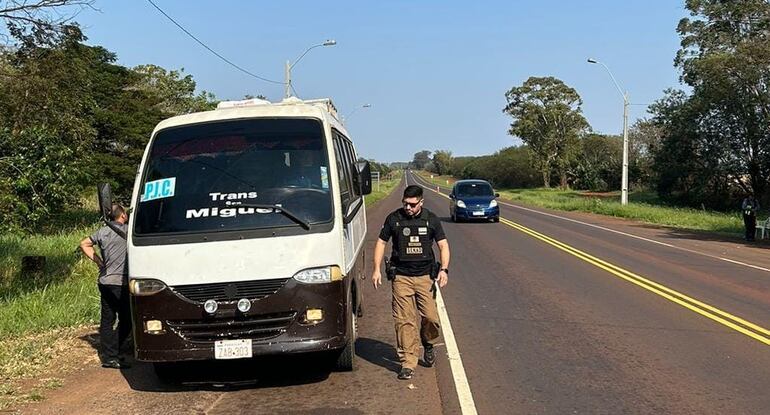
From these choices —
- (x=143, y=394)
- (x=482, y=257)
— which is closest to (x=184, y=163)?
(x=143, y=394)

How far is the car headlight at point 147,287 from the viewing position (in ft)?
18.0

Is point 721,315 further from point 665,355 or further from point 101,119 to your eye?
point 101,119

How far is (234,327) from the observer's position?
17.9 ft

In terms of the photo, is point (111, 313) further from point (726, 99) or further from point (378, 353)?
point (726, 99)

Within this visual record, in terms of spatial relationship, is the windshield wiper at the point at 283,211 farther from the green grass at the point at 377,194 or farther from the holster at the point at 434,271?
the green grass at the point at 377,194

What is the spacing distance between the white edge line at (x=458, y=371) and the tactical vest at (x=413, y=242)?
109 centimetres

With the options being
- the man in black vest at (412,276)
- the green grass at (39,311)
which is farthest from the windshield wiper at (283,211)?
the green grass at (39,311)

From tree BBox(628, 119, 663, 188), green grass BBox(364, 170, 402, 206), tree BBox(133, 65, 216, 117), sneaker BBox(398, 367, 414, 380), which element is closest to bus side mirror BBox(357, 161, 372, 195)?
sneaker BBox(398, 367, 414, 380)

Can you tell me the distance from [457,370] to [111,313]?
3.50m

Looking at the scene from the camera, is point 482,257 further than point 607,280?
Yes

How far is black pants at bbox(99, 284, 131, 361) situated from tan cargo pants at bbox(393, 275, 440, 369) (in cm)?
282

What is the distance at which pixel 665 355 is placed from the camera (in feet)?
22.3

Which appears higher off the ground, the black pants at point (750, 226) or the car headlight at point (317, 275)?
the car headlight at point (317, 275)

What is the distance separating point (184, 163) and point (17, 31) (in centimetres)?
629
